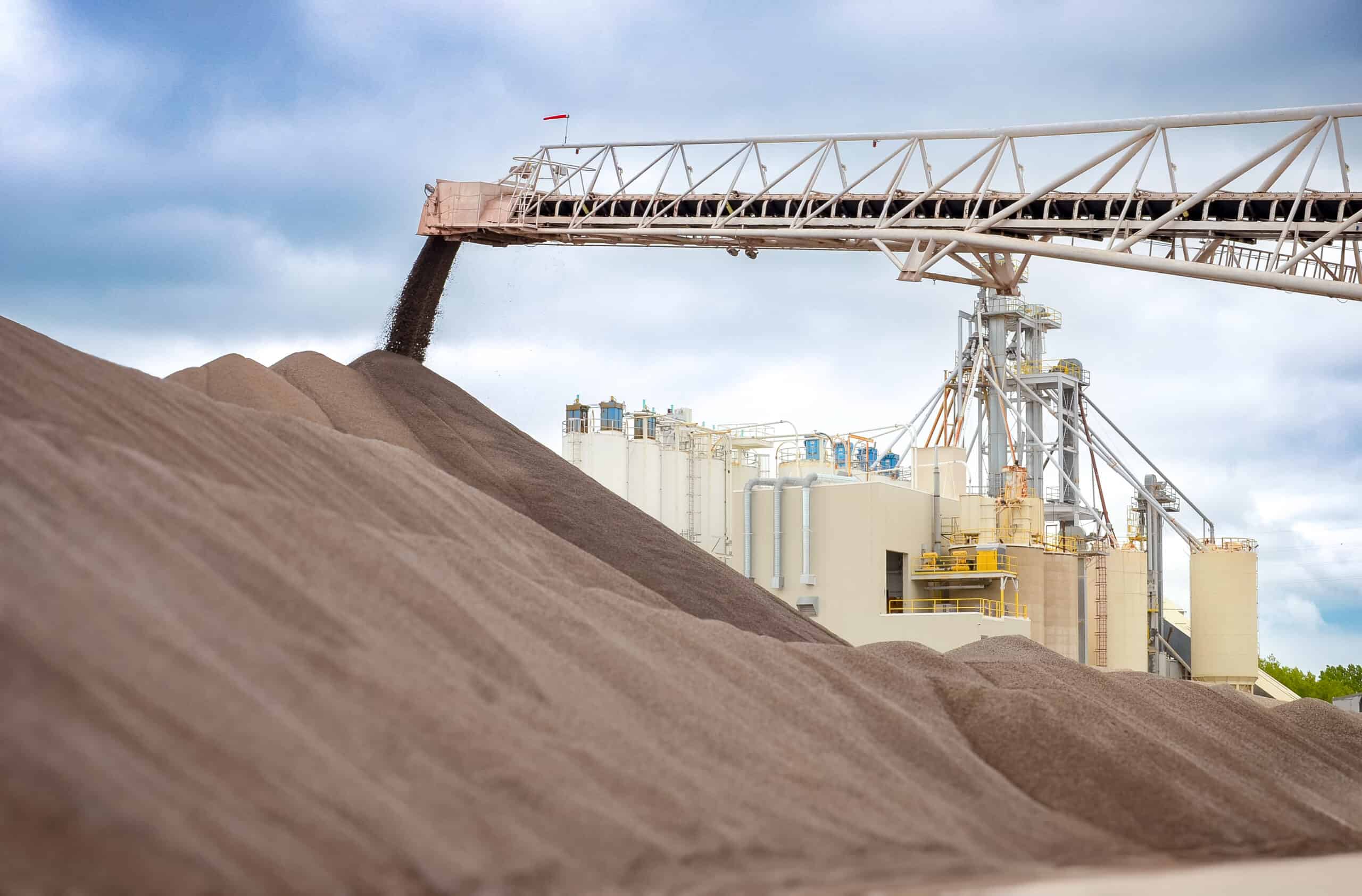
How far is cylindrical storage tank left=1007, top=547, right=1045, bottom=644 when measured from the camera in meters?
28.3

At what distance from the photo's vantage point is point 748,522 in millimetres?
28625

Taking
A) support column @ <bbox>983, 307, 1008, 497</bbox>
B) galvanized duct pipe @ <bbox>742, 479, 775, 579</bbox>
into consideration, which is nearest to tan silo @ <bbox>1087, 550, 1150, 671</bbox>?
support column @ <bbox>983, 307, 1008, 497</bbox>

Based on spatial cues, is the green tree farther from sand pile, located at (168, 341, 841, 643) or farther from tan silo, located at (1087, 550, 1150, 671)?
sand pile, located at (168, 341, 841, 643)

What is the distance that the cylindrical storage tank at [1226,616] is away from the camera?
32875 millimetres

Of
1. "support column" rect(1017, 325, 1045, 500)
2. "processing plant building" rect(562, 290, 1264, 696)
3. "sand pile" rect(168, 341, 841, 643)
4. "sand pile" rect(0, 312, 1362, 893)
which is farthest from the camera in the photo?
"support column" rect(1017, 325, 1045, 500)

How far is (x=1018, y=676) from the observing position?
12.8 metres

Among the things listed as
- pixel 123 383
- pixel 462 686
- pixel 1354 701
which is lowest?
pixel 1354 701

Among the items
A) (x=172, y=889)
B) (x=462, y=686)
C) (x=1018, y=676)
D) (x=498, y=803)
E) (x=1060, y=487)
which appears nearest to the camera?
(x=172, y=889)

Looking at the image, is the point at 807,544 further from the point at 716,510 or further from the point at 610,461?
the point at 610,461

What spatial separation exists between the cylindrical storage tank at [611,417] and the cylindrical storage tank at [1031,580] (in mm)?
9355

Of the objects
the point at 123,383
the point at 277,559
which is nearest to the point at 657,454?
the point at 123,383

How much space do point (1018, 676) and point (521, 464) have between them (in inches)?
317

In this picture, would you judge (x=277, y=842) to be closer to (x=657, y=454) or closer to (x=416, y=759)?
(x=416, y=759)

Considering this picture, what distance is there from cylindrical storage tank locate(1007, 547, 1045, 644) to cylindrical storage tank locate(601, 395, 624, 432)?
9.35 m
